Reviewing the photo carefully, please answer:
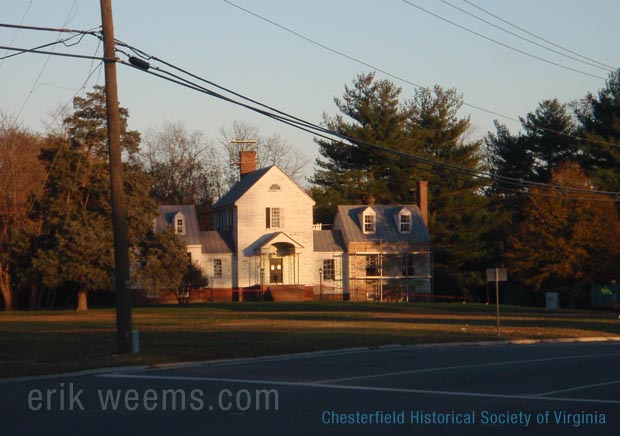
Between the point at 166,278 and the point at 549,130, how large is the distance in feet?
136

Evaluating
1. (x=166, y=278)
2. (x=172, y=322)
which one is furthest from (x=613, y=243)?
(x=172, y=322)

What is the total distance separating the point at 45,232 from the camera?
50.6m

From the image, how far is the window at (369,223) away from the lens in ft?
225

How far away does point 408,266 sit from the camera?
6931 centimetres

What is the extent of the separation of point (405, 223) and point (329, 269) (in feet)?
23.3

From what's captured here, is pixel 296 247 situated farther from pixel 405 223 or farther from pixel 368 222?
pixel 405 223

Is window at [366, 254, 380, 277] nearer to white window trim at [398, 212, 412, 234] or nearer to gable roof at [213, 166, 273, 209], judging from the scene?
white window trim at [398, 212, 412, 234]

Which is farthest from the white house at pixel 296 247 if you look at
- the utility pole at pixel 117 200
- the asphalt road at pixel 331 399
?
the asphalt road at pixel 331 399

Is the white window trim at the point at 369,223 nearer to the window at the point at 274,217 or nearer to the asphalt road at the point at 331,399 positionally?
the window at the point at 274,217

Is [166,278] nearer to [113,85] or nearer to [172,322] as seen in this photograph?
[172,322]

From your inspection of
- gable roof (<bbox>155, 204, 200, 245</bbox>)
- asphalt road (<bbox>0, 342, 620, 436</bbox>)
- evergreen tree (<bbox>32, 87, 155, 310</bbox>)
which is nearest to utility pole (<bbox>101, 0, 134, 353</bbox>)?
asphalt road (<bbox>0, 342, 620, 436</bbox>)

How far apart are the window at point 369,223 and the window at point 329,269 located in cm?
373

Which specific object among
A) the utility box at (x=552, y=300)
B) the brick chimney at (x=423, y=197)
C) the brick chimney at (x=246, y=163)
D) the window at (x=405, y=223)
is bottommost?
the utility box at (x=552, y=300)

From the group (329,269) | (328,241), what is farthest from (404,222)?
(329,269)
